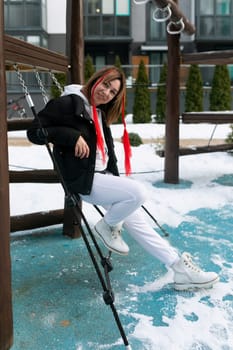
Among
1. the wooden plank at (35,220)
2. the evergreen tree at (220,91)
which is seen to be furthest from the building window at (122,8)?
the wooden plank at (35,220)

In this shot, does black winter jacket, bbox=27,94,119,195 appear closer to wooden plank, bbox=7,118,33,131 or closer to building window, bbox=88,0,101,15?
wooden plank, bbox=7,118,33,131

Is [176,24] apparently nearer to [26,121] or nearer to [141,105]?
[26,121]

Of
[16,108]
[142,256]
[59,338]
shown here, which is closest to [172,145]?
[142,256]

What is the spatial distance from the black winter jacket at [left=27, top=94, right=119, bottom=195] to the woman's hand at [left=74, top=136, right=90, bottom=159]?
0.03 m

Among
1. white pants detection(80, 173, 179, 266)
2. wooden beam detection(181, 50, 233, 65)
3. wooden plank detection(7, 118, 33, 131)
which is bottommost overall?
white pants detection(80, 173, 179, 266)

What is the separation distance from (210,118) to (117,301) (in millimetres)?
3433

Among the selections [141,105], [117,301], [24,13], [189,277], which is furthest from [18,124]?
[24,13]

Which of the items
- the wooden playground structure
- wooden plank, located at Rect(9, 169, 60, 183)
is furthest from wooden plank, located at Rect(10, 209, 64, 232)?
wooden plank, located at Rect(9, 169, 60, 183)

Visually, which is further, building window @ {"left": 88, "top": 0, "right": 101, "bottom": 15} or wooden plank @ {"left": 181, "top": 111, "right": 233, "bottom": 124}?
building window @ {"left": 88, "top": 0, "right": 101, "bottom": 15}

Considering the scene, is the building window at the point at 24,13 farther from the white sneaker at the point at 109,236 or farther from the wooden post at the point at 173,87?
the white sneaker at the point at 109,236

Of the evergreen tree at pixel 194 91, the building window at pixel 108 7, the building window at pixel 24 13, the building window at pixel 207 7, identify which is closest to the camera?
the evergreen tree at pixel 194 91

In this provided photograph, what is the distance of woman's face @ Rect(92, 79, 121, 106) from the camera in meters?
2.63

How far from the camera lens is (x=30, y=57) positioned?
2939 mm

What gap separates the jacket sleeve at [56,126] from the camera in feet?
8.13
